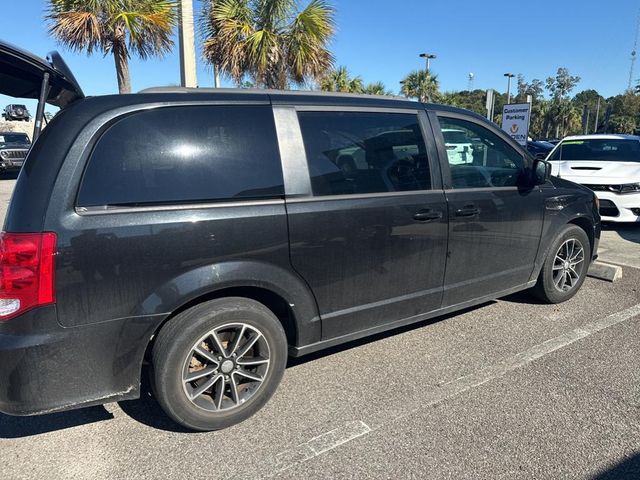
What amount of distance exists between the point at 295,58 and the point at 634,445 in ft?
35.8

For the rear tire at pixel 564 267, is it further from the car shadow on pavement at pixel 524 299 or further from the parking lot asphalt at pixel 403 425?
the parking lot asphalt at pixel 403 425

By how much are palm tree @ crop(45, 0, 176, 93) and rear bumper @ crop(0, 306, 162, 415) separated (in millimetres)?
9070

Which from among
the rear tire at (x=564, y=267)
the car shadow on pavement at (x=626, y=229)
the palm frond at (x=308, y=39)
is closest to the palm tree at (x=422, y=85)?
the palm frond at (x=308, y=39)

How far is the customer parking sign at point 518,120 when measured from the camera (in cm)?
1051

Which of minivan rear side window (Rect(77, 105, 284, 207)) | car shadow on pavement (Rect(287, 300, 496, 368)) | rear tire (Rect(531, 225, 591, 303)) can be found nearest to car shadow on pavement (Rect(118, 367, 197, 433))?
car shadow on pavement (Rect(287, 300, 496, 368))

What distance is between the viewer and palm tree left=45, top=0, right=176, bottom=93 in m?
9.31

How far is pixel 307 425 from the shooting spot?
2674 millimetres

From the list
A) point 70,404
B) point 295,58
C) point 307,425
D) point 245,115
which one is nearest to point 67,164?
point 245,115

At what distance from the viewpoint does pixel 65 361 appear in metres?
2.22

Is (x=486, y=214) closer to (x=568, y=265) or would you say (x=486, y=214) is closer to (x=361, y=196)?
(x=361, y=196)

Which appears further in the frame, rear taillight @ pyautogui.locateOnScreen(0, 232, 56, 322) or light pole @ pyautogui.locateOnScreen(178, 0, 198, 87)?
light pole @ pyautogui.locateOnScreen(178, 0, 198, 87)

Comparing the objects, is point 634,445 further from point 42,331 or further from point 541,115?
point 541,115

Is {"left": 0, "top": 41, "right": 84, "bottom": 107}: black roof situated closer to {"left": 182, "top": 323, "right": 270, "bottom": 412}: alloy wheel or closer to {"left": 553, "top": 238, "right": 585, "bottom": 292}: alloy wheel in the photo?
{"left": 182, "top": 323, "right": 270, "bottom": 412}: alloy wheel

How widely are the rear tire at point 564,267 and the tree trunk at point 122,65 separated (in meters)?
9.38
